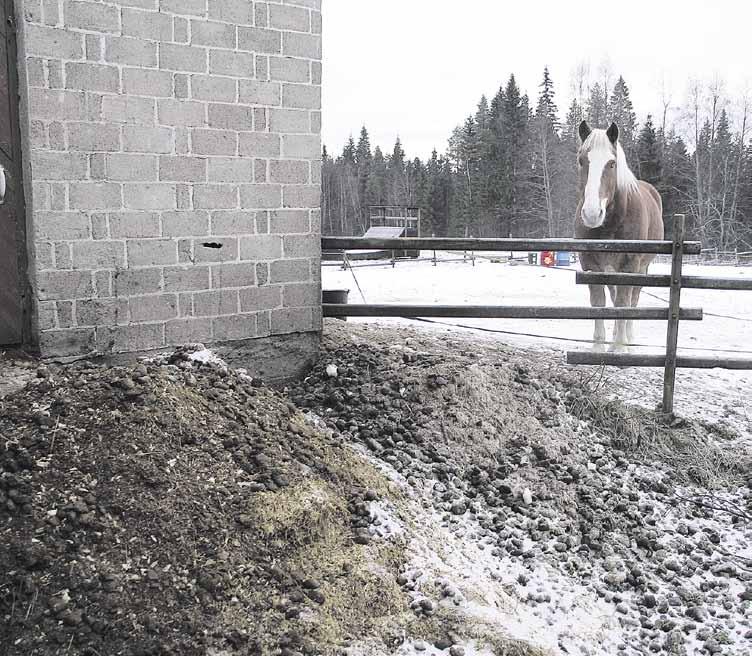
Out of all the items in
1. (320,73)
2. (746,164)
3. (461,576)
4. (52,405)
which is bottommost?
(461,576)

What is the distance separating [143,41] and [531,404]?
147 inches

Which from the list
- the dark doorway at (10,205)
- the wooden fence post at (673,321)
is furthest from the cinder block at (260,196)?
the wooden fence post at (673,321)

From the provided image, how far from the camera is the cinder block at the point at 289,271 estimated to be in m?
5.48

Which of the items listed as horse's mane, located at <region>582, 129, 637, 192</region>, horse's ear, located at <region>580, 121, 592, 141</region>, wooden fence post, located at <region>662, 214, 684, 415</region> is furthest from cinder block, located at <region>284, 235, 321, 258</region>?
horse's ear, located at <region>580, 121, 592, 141</region>

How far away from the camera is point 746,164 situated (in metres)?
41.9

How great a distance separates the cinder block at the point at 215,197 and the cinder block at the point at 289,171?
0.35 m

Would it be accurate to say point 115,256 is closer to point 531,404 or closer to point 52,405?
point 52,405

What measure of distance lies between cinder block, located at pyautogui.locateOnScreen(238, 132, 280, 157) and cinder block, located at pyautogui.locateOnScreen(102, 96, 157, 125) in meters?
0.67

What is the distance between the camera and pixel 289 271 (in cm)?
557

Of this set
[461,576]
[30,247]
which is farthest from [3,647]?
[30,247]

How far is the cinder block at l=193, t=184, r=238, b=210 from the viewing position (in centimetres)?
504

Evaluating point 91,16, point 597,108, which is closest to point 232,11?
point 91,16

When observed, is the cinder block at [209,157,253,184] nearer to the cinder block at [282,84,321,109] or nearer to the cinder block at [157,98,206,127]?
the cinder block at [157,98,206,127]

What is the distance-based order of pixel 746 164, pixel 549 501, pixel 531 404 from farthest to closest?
pixel 746 164 → pixel 531 404 → pixel 549 501
